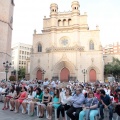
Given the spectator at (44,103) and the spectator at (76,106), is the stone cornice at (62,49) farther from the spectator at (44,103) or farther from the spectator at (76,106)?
A: the spectator at (76,106)

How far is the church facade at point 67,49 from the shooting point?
30859 millimetres

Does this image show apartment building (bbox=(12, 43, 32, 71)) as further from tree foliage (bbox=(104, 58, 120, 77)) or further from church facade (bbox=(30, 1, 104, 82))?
tree foliage (bbox=(104, 58, 120, 77))

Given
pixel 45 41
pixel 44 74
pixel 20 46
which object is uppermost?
pixel 20 46

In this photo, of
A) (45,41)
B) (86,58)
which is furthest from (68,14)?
(86,58)

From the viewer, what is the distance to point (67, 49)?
32.0 meters

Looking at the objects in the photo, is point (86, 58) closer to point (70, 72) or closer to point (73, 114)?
point (70, 72)

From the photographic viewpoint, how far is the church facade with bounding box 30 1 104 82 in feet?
101

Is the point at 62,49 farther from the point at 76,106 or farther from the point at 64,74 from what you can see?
the point at 76,106

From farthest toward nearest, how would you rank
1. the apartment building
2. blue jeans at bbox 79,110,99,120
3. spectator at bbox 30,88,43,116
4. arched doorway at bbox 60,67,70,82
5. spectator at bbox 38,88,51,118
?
the apartment building, arched doorway at bbox 60,67,70,82, spectator at bbox 30,88,43,116, spectator at bbox 38,88,51,118, blue jeans at bbox 79,110,99,120

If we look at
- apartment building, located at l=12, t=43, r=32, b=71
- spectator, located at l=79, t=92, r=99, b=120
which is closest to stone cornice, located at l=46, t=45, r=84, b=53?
spectator, located at l=79, t=92, r=99, b=120

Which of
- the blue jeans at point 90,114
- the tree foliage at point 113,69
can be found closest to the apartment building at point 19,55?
the tree foliage at point 113,69

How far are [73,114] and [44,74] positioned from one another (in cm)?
2676

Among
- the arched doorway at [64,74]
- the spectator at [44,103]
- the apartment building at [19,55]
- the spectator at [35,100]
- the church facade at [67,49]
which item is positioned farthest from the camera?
the apartment building at [19,55]

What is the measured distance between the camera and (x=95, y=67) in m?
30.7
